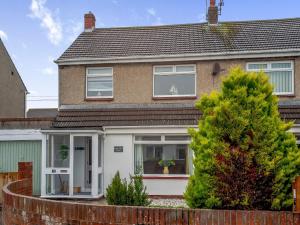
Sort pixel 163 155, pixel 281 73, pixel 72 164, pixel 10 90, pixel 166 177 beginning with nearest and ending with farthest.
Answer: pixel 72 164 < pixel 166 177 < pixel 163 155 < pixel 281 73 < pixel 10 90

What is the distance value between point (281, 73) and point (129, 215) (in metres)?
11.7

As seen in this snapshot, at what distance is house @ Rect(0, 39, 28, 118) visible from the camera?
2348 cm

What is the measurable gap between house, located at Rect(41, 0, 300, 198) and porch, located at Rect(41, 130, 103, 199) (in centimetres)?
4

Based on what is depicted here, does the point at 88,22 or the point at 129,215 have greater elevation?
the point at 88,22

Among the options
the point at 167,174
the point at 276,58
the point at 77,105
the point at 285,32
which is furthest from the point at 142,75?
the point at 285,32

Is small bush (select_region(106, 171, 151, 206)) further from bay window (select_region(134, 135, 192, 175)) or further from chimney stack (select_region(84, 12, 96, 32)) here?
chimney stack (select_region(84, 12, 96, 32))

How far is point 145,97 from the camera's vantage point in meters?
15.7

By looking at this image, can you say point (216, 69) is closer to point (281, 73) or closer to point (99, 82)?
point (281, 73)

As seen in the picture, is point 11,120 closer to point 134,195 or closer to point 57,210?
point 134,195

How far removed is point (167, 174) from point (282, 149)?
8.50 meters

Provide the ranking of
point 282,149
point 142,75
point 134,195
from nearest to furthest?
1. point 282,149
2. point 134,195
3. point 142,75

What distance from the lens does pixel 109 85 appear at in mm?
16125

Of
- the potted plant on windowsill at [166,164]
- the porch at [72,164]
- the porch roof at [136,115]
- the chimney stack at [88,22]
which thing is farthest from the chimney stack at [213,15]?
the porch at [72,164]

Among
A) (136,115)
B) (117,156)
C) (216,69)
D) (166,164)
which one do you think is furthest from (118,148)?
(216,69)
